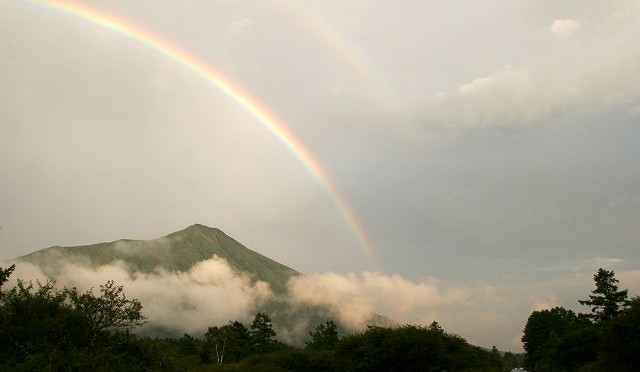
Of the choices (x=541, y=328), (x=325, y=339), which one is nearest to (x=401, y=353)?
(x=325, y=339)

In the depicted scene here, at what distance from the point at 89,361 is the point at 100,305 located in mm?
7734

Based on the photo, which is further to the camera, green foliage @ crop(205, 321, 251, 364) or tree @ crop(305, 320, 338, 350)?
green foliage @ crop(205, 321, 251, 364)

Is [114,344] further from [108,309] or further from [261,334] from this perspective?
[261,334]

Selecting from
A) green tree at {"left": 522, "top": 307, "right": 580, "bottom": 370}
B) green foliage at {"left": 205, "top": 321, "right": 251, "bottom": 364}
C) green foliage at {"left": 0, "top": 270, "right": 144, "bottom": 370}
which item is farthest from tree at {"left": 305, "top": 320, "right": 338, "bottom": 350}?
green tree at {"left": 522, "top": 307, "right": 580, "bottom": 370}

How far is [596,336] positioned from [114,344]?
67.3 meters

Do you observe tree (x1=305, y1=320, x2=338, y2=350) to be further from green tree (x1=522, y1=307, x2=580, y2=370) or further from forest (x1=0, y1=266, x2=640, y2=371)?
green tree (x1=522, y1=307, x2=580, y2=370)

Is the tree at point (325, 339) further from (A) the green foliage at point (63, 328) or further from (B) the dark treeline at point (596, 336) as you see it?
(A) the green foliage at point (63, 328)

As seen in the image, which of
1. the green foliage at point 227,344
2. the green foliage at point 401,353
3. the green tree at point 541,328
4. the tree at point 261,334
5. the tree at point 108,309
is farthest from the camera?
the green tree at point 541,328

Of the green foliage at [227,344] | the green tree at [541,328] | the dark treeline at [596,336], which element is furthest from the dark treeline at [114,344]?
the green tree at [541,328]

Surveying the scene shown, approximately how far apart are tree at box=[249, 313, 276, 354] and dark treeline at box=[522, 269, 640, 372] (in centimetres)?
5368

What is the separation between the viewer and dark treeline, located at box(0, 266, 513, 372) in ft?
125

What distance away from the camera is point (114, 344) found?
43.2 m

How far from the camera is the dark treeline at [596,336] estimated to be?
131 ft

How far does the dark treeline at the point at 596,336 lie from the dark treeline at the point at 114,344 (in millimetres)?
16987
